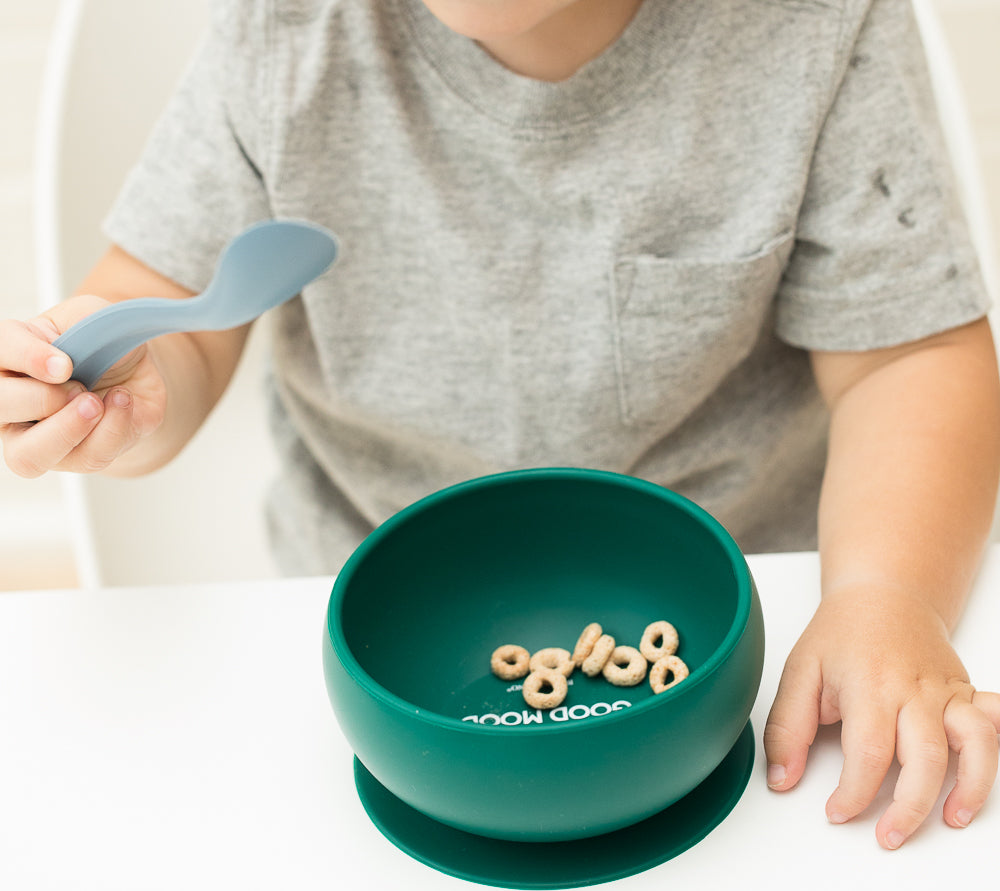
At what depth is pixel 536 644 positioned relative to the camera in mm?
500

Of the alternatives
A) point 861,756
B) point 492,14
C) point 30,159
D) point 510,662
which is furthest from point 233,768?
point 30,159

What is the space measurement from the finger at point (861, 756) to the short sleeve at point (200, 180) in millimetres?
456

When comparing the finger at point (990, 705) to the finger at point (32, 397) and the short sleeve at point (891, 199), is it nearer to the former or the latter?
the short sleeve at point (891, 199)

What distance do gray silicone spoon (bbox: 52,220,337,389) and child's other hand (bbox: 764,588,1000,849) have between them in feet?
0.85

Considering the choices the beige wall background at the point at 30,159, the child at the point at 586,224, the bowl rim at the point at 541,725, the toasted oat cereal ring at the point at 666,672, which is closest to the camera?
the bowl rim at the point at 541,725

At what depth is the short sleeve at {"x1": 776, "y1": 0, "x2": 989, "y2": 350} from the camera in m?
0.62

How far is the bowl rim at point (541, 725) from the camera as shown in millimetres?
342

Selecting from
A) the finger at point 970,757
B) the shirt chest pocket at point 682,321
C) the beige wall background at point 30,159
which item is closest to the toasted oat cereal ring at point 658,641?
the finger at point 970,757

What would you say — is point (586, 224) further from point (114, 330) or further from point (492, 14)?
point (114, 330)

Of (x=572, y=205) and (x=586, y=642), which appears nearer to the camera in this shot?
(x=586, y=642)

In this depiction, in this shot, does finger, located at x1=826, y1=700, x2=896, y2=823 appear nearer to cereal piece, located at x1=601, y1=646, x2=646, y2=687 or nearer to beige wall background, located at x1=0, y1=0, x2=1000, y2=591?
cereal piece, located at x1=601, y1=646, x2=646, y2=687

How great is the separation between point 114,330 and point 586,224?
0.30 m

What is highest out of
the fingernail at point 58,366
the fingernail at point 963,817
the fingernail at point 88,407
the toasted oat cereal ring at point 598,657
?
the fingernail at point 58,366

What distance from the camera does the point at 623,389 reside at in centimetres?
69
